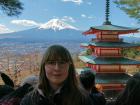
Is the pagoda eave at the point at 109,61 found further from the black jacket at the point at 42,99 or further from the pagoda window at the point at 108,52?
the black jacket at the point at 42,99

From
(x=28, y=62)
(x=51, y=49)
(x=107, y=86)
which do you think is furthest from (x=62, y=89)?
(x=28, y=62)

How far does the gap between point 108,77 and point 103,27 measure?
182 cm

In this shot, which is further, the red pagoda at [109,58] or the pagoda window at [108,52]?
the pagoda window at [108,52]

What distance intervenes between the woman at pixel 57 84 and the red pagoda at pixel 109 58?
11518 mm

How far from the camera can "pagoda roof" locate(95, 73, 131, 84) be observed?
14375 mm

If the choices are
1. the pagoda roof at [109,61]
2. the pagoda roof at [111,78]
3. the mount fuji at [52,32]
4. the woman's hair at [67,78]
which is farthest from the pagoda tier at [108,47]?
the mount fuji at [52,32]

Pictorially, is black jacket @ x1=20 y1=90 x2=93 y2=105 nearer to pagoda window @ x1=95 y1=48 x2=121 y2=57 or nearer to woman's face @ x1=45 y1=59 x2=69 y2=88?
woman's face @ x1=45 y1=59 x2=69 y2=88

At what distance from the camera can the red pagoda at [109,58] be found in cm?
1446

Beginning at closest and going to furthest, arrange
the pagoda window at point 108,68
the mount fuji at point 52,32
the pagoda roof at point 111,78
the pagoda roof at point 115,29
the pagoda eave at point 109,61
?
the pagoda roof at point 111,78, the pagoda roof at point 115,29, the pagoda eave at point 109,61, the pagoda window at point 108,68, the mount fuji at point 52,32

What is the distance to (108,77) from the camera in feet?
49.0

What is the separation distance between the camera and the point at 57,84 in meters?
2.71

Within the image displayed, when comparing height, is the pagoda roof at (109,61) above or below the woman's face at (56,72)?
below

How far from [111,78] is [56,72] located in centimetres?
1223

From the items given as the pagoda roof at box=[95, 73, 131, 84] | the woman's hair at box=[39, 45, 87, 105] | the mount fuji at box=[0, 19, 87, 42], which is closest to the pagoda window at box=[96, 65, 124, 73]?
the pagoda roof at box=[95, 73, 131, 84]
